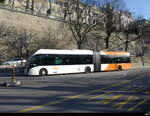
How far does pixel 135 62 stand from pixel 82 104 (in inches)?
1706

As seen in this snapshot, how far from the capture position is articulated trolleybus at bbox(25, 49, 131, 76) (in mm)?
22625

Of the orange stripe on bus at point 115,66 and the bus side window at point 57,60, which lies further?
the orange stripe on bus at point 115,66

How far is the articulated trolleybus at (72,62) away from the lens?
22.6 m

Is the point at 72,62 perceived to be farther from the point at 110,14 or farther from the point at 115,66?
the point at 110,14

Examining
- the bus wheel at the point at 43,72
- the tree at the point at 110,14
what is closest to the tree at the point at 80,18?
the tree at the point at 110,14

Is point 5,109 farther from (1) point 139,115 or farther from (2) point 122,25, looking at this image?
(2) point 122,25

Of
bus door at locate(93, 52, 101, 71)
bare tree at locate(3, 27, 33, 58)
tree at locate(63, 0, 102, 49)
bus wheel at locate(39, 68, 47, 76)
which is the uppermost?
tree at locate(63, 0, 102, 49)

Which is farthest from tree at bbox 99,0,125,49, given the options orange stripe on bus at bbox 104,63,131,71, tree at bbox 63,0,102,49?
orange stripe on bus at bbox 104,63,131,71

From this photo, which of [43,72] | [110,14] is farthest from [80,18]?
[43,72]

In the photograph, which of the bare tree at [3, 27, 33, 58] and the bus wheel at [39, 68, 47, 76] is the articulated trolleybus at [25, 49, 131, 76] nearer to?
Answer: the bus wheel at [39, 68, 47, 76]

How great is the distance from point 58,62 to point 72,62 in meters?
2.05

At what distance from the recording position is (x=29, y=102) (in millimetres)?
9188

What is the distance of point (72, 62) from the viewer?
25.8 meters

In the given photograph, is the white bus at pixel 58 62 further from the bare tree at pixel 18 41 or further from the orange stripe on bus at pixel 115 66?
the bare tree at pixel 18 41
